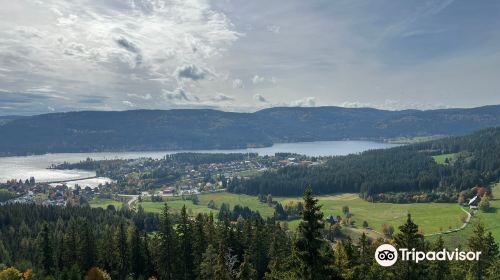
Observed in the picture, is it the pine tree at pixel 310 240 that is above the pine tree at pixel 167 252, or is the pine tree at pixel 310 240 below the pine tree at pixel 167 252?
above

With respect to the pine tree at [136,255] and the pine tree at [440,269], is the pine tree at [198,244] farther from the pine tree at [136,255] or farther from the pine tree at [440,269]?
the pine tree at [440,269]

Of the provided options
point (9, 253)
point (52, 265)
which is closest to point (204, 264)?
point (52, 265)

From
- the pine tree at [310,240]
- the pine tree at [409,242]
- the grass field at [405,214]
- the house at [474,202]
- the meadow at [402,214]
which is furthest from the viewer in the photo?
the house at [474,202]

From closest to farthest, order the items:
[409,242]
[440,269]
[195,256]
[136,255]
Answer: [409,242] < [440,269] < [195,256] < [136,255]

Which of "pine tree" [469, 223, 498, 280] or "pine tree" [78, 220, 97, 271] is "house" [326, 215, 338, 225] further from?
"pine tree" [469, 223, 498, 280]

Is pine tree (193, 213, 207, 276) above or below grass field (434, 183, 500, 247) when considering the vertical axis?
above

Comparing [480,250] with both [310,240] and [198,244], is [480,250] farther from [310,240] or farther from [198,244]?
[198,244]

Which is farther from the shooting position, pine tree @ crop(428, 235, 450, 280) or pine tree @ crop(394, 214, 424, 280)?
pine tree @ crop(428, 235, 450, 280)

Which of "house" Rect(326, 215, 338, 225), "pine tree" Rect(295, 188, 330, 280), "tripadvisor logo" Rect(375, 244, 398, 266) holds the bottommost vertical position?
"house" Rect(326, 215, 338, 225)

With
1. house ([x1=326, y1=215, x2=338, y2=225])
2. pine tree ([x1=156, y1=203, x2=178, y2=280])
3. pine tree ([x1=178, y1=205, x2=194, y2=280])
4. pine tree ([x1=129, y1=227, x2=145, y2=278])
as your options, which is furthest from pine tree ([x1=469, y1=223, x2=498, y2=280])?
house ([x1=326, y1=215, x2=338, y2=225])

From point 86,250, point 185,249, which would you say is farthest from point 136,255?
point 185,249

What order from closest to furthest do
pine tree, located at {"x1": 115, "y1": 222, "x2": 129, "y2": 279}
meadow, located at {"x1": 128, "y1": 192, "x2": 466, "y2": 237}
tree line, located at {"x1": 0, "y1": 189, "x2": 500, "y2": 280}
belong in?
tree line, located at {"x1": 0, "y1": 189, "x2": 500, "y2": 280}
pine tree, located at {"x1": 115, "y1": 222, "x2": 129, "y2": 279}
meadow, located at {"x1": 128, "y1": 192, "x2": 466, "y2": 237}

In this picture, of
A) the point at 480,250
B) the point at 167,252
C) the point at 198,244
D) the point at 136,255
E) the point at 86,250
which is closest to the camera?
the point at 480,250

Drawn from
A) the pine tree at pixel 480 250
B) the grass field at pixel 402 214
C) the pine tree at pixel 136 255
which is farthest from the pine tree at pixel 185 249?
the grass field at pixel 402 214
